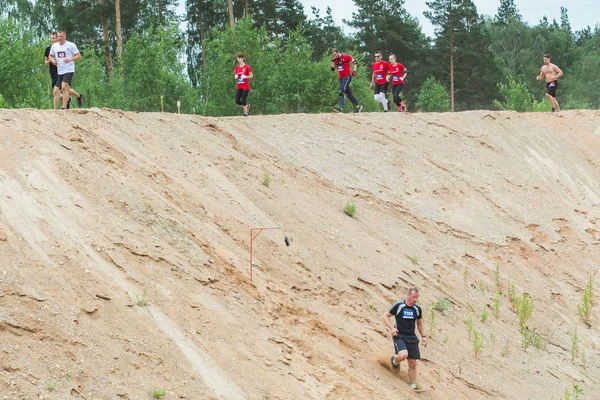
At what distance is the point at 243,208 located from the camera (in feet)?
43.9

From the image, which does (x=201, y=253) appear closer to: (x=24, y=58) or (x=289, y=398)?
(x=289, y=398)

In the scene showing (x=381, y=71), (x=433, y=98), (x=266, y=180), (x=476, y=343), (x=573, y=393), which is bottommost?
(x=573, y=393)

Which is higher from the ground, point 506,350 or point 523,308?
point 523,308

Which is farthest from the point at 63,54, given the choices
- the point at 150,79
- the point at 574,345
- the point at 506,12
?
the point at 506,12

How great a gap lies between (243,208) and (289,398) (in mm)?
4523

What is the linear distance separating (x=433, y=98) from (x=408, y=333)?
117ft

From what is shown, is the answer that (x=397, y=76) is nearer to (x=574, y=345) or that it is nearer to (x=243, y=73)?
(x=243, y=73)

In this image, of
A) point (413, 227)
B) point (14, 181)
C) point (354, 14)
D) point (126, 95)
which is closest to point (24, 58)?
point (126, 95)

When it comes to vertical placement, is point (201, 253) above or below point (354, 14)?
below

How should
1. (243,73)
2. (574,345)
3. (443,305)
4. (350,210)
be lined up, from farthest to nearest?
(243,73)
(350,210)
(574,345)
(443,305)

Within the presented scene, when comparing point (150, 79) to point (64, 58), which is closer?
point (64, 58)

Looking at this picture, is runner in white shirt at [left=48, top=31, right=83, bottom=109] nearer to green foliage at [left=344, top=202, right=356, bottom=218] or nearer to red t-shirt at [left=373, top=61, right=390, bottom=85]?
green foliage at [left=344, top=202, right=356, bottom=218]

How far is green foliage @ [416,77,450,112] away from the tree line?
75mm

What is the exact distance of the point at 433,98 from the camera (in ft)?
150
